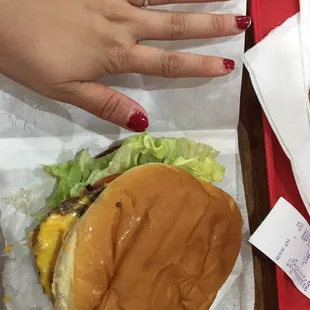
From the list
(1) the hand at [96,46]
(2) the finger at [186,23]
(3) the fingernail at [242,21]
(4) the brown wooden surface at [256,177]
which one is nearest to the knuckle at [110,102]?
(1) the hand at [96,46]

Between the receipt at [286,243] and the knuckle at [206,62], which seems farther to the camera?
the receipt at [286,243]

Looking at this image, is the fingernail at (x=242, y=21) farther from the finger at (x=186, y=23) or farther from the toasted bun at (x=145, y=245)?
the toasted bun at (x=145, y=245)

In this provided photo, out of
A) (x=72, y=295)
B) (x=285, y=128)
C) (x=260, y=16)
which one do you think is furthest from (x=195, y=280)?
(x=260, y=16)

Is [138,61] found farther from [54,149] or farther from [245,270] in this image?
[245,270]

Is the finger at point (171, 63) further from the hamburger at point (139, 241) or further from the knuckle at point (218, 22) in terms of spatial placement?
the hamburger at point (139, 241)

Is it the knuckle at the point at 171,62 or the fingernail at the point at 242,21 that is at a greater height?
the fingernail at the point at 242,21

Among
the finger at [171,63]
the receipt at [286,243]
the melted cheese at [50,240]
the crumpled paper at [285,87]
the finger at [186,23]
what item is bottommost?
the receipt at [286,243]

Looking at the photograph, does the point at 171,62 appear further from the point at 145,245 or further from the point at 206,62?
the point at 145,245

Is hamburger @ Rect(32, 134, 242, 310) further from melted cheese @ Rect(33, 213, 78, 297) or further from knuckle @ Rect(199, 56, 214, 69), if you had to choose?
knuckle @ Rect(199, 56, 214, 69)

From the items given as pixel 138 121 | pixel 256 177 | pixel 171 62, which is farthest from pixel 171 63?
pixel 256 177
